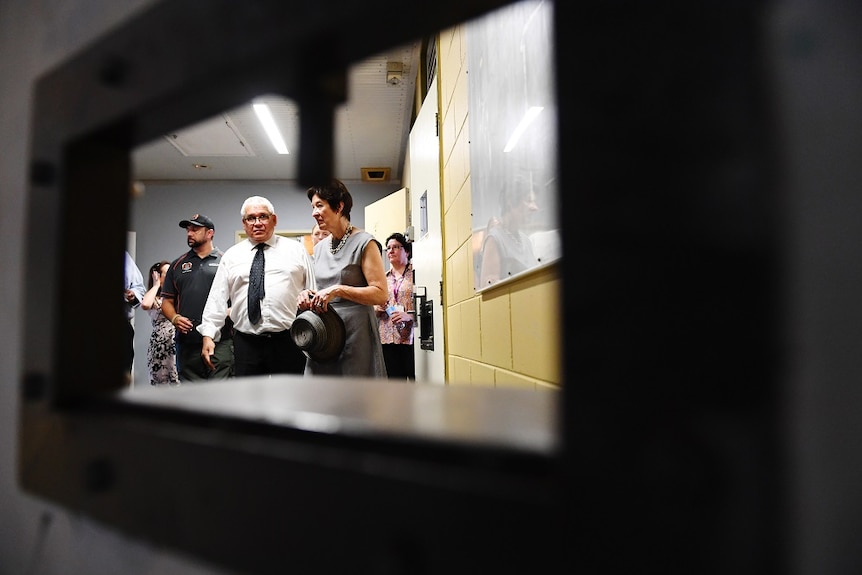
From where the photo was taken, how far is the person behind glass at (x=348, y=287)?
193 cm

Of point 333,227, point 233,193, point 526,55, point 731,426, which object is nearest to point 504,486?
point 731,426

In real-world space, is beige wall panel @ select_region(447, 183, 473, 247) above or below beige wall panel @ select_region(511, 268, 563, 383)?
above

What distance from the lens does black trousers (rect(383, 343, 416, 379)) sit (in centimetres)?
335

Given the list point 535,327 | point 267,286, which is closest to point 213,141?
point 267,286

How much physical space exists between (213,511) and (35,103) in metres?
0.31

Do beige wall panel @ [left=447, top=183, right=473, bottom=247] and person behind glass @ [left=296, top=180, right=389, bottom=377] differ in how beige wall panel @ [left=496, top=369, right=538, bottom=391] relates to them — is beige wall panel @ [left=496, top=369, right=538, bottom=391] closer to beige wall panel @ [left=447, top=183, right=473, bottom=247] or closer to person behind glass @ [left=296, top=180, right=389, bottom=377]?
beige wall panel @ [left=447, top=183, right=473, bottom=247]

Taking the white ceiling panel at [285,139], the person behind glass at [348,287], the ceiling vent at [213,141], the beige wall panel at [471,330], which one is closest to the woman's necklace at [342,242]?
the person behind glass at [348,287]

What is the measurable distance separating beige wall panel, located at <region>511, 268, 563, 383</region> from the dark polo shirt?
2125mm

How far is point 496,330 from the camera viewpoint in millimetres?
1366

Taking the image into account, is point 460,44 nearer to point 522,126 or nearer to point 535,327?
point 522,126

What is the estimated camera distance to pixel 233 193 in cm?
628

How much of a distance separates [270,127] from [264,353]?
314 cm

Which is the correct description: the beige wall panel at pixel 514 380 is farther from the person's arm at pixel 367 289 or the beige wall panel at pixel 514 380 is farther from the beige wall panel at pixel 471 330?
the person's arm at pixel 367 289

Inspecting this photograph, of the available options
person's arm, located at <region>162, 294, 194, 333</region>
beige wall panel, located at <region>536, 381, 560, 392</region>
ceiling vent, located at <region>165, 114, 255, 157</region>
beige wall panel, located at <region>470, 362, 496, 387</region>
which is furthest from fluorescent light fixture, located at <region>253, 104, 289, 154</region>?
beige wall panel, located at <region>536, 381, 560, 392</region>
